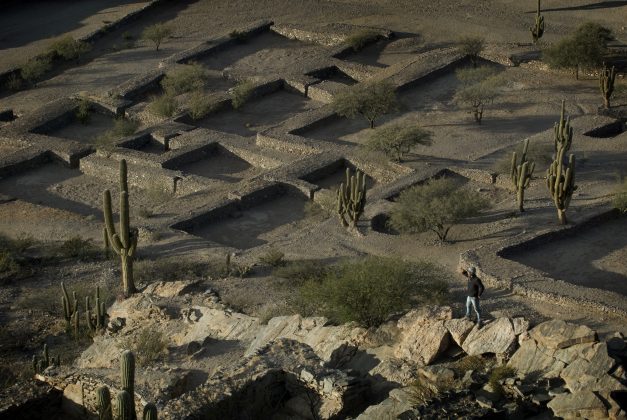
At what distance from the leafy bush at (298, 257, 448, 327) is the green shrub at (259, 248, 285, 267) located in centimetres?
272

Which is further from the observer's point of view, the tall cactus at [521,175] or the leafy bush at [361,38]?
the leafy bush at [361,38]

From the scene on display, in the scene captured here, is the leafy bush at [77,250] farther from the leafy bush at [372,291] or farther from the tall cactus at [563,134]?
the tall cactus at [563,134]

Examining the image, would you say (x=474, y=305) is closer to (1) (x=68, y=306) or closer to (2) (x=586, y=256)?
(2) (x=586, y=256)

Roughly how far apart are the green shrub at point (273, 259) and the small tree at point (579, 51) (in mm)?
14826

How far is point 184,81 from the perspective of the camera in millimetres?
40094

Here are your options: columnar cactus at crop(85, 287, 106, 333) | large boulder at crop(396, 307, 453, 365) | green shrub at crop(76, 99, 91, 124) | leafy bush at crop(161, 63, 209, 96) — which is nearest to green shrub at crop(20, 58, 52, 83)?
green shrub at crop(76, 99, 91, 124)

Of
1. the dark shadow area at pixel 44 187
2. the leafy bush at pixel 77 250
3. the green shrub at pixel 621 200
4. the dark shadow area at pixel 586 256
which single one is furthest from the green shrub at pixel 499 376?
the dark shadow area at pixel 44 187

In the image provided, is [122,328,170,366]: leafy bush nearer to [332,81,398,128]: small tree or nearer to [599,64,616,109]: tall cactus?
[332,81,398,128]: small tree

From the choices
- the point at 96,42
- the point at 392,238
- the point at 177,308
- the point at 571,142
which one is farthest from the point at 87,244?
the point at 96,42

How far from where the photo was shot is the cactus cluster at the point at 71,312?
24906 millimetres

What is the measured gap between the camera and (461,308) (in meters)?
22.2

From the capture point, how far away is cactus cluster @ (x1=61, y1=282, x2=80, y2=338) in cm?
2491

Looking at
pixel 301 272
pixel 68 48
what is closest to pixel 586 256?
pixel 301 272

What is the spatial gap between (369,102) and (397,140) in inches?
128
